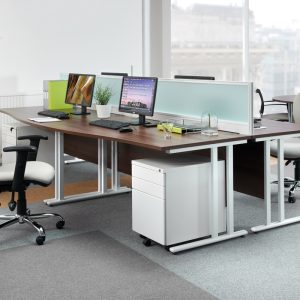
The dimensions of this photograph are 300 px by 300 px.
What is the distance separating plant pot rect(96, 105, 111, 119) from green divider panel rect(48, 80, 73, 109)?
773 millimetres

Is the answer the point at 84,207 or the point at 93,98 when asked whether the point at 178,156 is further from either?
the point at 93,98

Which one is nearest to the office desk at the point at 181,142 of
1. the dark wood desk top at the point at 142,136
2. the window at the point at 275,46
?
the dark wood desk top at the point at 142,136

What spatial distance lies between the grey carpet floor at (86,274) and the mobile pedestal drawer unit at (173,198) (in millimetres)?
198

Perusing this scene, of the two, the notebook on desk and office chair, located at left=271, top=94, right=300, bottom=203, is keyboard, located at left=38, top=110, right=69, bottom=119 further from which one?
office chair, located at left=271, top=94, right=300, bottom=203

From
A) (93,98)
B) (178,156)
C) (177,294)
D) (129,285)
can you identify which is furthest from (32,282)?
(93,98)

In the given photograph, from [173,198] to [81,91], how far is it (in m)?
1.78

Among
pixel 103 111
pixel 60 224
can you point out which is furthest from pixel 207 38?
pixel 60 224

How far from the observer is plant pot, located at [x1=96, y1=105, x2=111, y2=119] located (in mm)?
4324

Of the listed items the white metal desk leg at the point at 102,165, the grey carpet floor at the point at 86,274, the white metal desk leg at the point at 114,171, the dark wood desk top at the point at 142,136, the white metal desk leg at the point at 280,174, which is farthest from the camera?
the white metal desk leg at the point at 114,171

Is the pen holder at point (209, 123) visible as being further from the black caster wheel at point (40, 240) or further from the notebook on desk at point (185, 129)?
the black caster wheel at point (40, 240)

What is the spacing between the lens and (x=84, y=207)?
4230 millimetres

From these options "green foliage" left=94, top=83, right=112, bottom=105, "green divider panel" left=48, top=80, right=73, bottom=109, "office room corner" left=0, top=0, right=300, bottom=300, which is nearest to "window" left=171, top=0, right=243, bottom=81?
"office room corner" left=0, top=0, right=300, bottom=300

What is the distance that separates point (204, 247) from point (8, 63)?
330cm

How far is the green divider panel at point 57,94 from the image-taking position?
4973 millimetres
